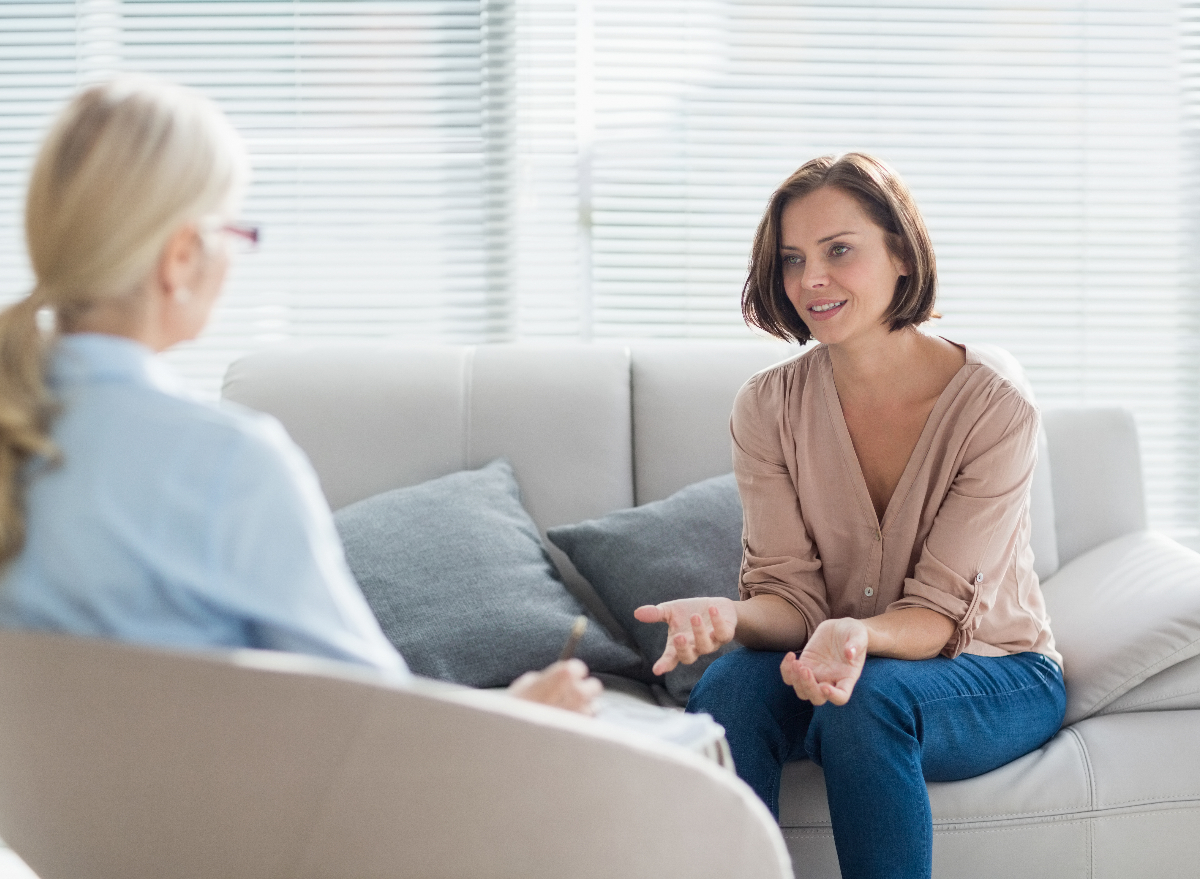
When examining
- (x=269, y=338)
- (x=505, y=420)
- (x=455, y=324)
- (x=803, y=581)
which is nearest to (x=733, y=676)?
(x=803, y=581)

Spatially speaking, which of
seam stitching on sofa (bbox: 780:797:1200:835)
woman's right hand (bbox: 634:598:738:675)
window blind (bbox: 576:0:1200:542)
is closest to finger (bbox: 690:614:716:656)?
woman's right hand (bbox: 634:598:738:675)

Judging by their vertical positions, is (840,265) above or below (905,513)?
above

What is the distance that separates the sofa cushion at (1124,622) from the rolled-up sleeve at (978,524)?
0.83 feet

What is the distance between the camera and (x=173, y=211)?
0.81 m

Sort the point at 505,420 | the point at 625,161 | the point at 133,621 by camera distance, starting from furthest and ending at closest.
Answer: the point at 625,161 → the point at 505,420 → the point at 133,621

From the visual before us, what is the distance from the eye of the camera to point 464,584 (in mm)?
1860

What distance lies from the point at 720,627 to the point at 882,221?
0.67 m

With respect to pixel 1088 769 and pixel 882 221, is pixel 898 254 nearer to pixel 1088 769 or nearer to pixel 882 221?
pixel 882 221

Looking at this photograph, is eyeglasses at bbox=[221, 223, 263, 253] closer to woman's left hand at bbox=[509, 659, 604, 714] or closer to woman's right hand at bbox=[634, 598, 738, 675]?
woman's left hand at bbox=[509, 659, 604, 714]

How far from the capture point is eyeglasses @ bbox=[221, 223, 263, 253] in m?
0.89

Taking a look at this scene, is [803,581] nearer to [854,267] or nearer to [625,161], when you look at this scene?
[854,267]

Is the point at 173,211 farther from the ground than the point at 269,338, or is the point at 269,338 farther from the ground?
the point at 173,211

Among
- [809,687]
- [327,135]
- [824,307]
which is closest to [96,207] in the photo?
[809,687]

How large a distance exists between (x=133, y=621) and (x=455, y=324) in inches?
74.3
